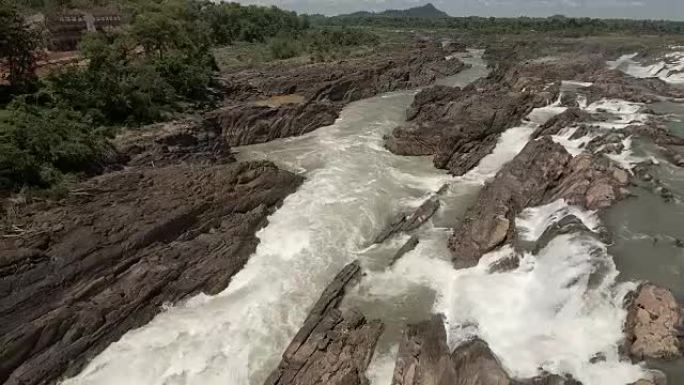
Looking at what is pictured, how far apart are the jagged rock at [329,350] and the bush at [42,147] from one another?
15.1 meters

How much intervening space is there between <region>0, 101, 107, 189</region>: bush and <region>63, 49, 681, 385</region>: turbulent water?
9.88 meters

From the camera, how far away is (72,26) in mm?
59188

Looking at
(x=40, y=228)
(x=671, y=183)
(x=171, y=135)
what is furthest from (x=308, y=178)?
(x=671, y=183)

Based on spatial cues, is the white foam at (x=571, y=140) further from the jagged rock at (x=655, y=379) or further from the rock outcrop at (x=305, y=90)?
the rock outcrop at (x=305, y=90)

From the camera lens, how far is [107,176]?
26312mm

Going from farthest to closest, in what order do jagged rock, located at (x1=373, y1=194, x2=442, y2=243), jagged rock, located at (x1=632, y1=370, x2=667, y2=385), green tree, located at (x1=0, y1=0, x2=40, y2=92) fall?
green tree, located at (x1=0, y1=0, x2=40, y2=92)
jagged rock, located at (x1=373, y1=194, x2=442, y2=243)
jagged rock, located at (x1=632, y1=370, x2=667, y2=385)

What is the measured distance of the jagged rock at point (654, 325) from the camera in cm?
1583

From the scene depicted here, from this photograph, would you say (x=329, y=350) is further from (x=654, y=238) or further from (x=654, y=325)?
(x=654, y=238)

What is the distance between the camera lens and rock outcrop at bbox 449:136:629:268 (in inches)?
964

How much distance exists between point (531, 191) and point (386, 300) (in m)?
11.9

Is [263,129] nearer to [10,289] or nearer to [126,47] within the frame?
[126,47]

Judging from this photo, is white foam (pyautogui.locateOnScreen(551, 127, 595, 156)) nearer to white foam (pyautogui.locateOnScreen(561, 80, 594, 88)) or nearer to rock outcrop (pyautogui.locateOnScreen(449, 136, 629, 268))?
rock outcrop (pyautogui.locateOnScreen(449, 136, 629, 268))

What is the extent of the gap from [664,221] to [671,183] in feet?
17.9

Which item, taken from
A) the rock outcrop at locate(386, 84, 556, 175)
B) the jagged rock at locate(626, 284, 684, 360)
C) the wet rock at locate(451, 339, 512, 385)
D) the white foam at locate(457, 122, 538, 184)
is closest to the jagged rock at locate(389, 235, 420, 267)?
the wet rock at locate(451, 339, 512, 385)
